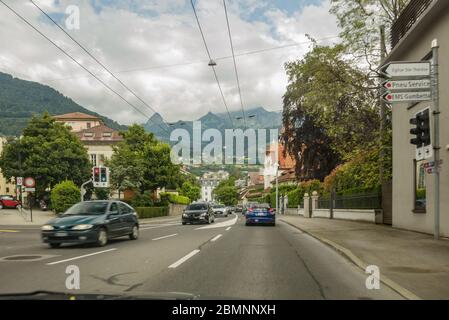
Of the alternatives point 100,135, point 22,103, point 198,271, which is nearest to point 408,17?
point 198,271

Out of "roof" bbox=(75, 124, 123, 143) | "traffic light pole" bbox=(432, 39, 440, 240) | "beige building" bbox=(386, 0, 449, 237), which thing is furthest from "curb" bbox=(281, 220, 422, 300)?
"roof" bbox=(75, 124, 123, 143)

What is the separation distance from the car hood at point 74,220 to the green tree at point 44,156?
121ft

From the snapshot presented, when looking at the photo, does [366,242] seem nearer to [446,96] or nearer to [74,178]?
[446,96]

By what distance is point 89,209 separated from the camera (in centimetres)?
1505

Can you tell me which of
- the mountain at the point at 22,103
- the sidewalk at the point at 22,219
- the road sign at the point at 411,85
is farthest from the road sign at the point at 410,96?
the mountain at the point at 22,103

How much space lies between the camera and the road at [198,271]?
695 centimetres

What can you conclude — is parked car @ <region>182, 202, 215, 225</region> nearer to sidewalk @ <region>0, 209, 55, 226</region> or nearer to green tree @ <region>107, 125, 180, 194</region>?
sidewalk @ <region>0, 209, 55, 226</region>

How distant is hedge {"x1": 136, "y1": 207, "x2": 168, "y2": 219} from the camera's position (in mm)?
44594

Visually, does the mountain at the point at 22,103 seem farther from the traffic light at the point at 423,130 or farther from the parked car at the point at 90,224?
the traffic light at the point at 423,130

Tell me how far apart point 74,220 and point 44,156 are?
38.4 m

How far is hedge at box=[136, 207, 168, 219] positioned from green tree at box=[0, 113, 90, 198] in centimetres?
902

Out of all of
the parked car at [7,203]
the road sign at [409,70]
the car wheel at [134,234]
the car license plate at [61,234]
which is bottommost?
the parked car at [7,203]

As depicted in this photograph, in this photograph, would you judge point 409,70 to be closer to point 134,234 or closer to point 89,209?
point 134,234

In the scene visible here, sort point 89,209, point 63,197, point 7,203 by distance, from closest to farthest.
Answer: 1. point 89,209
2. point 63,197
3. point 7,203
